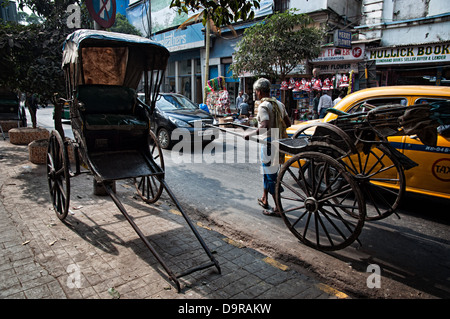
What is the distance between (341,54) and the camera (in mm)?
13805

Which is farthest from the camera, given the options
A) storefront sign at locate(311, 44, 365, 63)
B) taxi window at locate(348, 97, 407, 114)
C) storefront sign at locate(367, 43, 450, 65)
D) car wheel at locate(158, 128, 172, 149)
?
storefront sign at locate(311, 44, 365, 63)

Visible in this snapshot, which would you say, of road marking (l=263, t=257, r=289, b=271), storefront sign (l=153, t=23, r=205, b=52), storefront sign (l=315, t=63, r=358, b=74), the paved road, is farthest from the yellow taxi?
storefront sign (l=153, t=23, r=205, b=52)

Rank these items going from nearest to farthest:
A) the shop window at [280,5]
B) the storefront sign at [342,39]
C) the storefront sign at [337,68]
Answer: the storefront sign at [342,39] → the storefront sign at [337,68] → the shop window at [280,5]

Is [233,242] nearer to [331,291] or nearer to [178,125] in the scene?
[331,291]

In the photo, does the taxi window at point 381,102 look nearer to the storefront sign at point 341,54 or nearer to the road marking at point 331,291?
the road marking at point 331,291

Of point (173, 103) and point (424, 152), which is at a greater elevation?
point (173, 103)

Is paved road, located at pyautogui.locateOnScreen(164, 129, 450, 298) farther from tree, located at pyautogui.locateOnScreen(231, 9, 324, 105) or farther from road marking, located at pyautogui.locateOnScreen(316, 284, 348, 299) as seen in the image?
tree, located at pyautogui.locateOnScreen(231, 9, 324, 105)

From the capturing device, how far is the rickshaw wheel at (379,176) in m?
3.77

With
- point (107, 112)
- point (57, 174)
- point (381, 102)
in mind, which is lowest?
point (57, 174)

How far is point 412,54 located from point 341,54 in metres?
2.81

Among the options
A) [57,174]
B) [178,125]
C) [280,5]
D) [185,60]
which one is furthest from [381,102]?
[185,60]

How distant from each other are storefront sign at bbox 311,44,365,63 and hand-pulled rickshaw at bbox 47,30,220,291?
11.3 meters

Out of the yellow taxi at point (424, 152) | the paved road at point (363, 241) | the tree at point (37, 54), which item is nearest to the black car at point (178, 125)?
the tree at point (37, 54)

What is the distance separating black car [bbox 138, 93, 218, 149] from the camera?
372 inches
